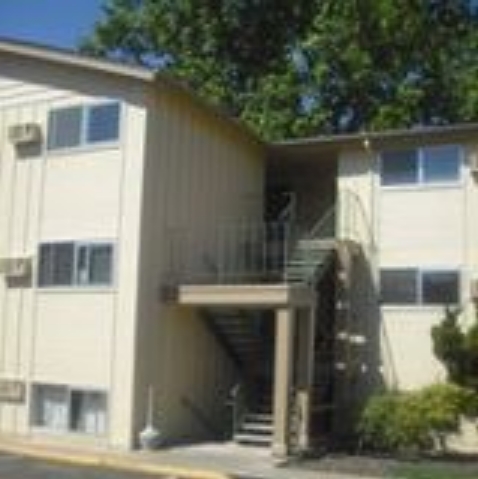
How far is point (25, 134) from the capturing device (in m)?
22.5

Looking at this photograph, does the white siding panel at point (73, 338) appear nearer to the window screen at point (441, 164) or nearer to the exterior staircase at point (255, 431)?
Answer: the exterior staircase at point (255, 431)

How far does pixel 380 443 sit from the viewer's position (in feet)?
68.3

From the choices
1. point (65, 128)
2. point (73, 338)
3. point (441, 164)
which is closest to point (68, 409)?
point (73, 338)

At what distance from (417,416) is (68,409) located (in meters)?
6.89

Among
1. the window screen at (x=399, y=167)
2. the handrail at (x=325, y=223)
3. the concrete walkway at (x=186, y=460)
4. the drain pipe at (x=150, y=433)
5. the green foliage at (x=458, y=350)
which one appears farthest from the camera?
the handrail at (x=325, y=223)

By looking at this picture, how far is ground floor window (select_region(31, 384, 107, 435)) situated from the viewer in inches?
825

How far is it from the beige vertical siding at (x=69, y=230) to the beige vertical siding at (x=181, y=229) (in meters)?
0.36

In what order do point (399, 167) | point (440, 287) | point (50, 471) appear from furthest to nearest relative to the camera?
1. point (399, 167)
2. point (440, 287)
3. point (50, 471)

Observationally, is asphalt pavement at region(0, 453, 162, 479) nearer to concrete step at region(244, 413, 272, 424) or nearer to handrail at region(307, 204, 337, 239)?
concrete step at region(244, 413, 272, 424)

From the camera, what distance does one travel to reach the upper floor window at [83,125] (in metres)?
21.6

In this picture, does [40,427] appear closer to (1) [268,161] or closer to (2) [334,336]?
(2) [334,336]

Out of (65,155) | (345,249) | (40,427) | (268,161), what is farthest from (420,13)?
(40,427)

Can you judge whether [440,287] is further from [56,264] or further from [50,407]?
[50,407]

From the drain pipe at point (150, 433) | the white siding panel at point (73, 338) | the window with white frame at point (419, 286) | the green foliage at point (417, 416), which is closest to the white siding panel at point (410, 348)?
the window with white frame at point (419, 286)
